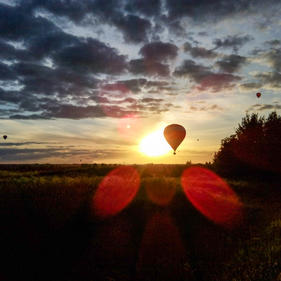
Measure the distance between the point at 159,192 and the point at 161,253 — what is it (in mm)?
12871

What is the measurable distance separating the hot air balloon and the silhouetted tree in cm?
1481

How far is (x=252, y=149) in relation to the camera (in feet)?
143

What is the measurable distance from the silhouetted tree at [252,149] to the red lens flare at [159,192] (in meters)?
18.4

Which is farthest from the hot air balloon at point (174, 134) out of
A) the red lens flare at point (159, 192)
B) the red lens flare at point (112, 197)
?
the red lens flare at point (112, 197)

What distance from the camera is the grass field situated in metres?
10.3

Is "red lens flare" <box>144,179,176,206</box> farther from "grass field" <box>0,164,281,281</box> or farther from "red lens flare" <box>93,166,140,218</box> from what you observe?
"red lens flare" <box>93,166,140,218</box>

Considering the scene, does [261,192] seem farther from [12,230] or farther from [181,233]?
[12,230]

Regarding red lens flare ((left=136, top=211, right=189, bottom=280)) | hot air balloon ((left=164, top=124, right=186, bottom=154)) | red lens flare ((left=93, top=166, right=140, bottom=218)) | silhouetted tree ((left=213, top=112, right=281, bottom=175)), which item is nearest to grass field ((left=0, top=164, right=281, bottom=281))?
red lens flare ((left=136, top=211, right=189, bottom=280))

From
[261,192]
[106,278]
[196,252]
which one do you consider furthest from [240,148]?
[106,278]

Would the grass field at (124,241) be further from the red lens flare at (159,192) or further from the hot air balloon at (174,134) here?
the hot air balloon at (174,134)

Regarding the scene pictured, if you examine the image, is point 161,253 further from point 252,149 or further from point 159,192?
point 252,149

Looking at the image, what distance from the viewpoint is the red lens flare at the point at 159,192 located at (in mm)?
22203

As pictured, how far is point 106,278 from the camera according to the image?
33.3 ft

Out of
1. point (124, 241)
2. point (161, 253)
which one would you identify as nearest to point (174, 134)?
point (124, 241)
